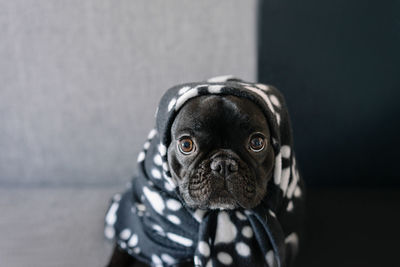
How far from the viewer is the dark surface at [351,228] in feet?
4.10

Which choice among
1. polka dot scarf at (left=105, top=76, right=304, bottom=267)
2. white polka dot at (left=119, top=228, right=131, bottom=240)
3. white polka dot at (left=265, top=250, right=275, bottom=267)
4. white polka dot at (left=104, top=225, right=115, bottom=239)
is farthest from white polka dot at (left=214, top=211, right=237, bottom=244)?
white polka dot at (left=104, top=225, right=115, bottom=239)

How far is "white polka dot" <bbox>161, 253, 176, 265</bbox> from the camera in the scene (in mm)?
1164

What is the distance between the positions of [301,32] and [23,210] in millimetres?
1361

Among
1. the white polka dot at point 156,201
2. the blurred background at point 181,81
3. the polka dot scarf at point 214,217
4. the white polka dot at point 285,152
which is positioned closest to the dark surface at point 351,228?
the blurred background at point 181,81

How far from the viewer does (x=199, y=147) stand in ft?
3.47

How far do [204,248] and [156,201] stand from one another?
0.71 ft

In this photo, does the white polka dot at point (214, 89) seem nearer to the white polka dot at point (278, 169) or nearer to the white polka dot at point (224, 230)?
the white polka dot at point (278, 169)

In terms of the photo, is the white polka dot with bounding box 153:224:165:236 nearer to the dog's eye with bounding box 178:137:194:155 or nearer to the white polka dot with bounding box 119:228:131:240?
the white polka dot with bounding box 119:228:131:240

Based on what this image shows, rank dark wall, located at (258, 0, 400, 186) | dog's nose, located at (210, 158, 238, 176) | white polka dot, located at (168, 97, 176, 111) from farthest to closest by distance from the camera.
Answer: dark wall, located at (258, 0, 400, 186) → white polka dot, located at (168, 97, 176, 111) → dog's nose, located at (210, 158, 238, 176)

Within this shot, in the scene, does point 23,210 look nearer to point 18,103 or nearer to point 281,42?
point 18,103

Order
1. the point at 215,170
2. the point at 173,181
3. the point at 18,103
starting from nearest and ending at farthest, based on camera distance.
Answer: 1. the point at 215,170
2. the point at 173,181
3. the point at 18,103

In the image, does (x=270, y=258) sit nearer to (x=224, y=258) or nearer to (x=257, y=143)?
(x=224, y=258)

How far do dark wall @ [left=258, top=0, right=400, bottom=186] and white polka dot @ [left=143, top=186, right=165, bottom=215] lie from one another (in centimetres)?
71

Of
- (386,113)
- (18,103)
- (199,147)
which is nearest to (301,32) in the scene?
(386,113)
